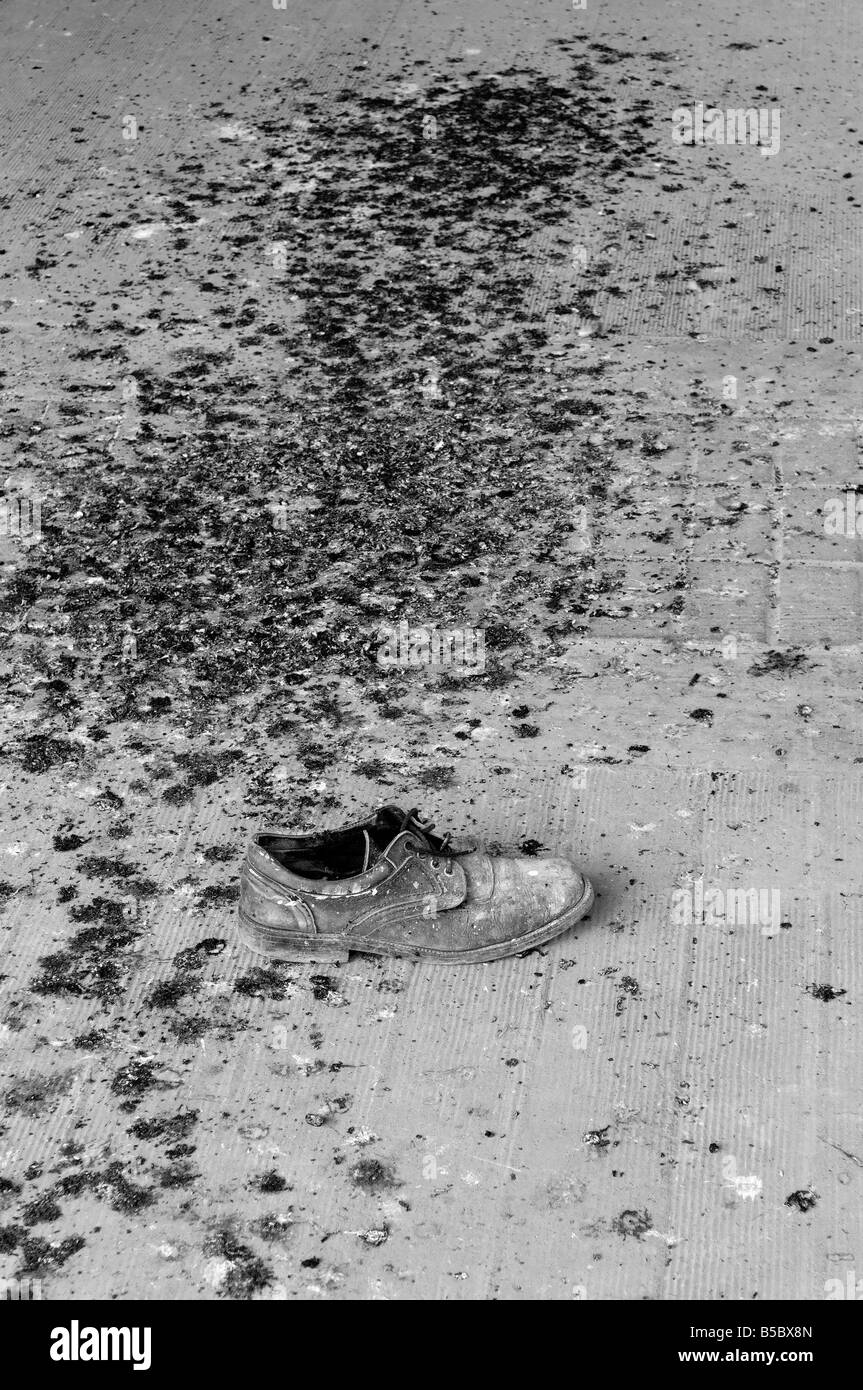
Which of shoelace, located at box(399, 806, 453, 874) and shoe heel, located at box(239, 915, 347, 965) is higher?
shoelace, located at box(399, 806, 453, 874)

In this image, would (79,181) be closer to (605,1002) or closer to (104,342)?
(104,342)

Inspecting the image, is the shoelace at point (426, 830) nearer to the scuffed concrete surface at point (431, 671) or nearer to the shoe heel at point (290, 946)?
the scuffed concrete surface at point (431, 671)

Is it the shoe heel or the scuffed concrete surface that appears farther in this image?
the shoe heel

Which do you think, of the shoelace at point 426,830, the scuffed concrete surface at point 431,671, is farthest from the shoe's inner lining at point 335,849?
the scuffed concrete surface at point 431,671

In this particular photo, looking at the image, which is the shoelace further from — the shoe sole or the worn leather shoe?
the shoe sole

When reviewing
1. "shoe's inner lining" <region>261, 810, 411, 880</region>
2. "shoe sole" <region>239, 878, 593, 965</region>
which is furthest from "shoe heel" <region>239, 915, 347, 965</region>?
"shoe's inner lining" <region>261, 810, 411, 880</region>

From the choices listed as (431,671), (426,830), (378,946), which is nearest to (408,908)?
(378,946)

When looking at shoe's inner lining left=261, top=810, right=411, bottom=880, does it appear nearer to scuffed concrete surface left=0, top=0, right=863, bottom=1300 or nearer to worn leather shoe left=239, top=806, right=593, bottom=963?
→ worn leather shoe left=239, top=806, right=593, bottom=963

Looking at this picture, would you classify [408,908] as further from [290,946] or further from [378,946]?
[290,946]
